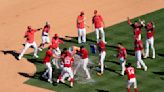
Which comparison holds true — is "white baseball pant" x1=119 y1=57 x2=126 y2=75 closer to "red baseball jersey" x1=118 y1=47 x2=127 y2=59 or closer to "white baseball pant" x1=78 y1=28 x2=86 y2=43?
"red baseball jersey" x1=118 y1=47 x2=127 y2=59

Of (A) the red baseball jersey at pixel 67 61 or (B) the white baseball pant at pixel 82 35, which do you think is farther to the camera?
(B) the white baseball pant at pixel 82 35

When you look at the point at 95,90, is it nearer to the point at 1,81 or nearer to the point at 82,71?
the point at 82,71

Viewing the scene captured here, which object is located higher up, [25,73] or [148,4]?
[148,4]

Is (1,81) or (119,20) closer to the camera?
(1,81)

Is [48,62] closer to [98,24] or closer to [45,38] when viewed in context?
[45,38]

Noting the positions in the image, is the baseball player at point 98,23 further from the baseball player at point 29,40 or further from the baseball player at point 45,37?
the baseball player at point 29,40

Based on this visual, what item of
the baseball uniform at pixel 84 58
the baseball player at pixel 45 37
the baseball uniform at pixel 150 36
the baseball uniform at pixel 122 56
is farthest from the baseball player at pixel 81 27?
the baseball uniform at pixel 122 56

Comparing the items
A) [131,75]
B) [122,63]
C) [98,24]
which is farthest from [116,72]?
[98,24]

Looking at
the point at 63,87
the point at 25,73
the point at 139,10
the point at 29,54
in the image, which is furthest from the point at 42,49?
the point at 139,10

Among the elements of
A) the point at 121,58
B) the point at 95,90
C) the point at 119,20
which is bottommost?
the point at 95,90

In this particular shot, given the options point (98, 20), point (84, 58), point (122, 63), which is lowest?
point (122, 63)

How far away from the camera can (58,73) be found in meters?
30.2

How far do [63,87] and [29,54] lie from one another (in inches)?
266

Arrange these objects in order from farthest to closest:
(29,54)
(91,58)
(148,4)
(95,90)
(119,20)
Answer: (148,4)
(119,20)
(29,54)
(91,58)
(95,90)
